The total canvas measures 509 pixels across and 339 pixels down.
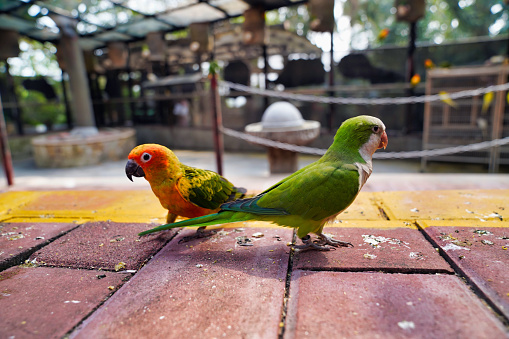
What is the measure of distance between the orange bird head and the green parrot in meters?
0.34

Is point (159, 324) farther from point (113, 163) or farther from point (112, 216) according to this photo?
point (113, 163)

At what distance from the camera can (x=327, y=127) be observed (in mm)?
7703

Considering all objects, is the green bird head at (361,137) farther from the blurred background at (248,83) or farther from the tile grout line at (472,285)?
the blurred background at (248,83)

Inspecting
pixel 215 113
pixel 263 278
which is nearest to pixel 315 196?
pixel 263 278

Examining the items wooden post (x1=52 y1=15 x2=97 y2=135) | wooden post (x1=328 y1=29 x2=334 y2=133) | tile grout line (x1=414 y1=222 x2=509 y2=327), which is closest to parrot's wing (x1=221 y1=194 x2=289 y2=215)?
tile grout line (x1=414 y1=222 x2=509 y2=327)

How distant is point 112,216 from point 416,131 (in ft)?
21.5

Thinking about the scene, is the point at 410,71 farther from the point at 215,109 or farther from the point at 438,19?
the point at 438,19

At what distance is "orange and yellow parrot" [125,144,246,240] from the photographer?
171cm

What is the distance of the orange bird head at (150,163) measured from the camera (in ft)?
5.57

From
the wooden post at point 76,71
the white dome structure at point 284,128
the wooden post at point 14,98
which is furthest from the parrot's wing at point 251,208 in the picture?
the wooden post at point 14,98

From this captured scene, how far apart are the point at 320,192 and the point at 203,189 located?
2.23 feet

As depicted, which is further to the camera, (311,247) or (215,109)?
(215,109)

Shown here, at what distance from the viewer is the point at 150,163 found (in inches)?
67.6

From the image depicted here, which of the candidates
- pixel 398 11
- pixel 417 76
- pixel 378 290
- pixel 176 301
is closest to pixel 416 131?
pixel 417 76
